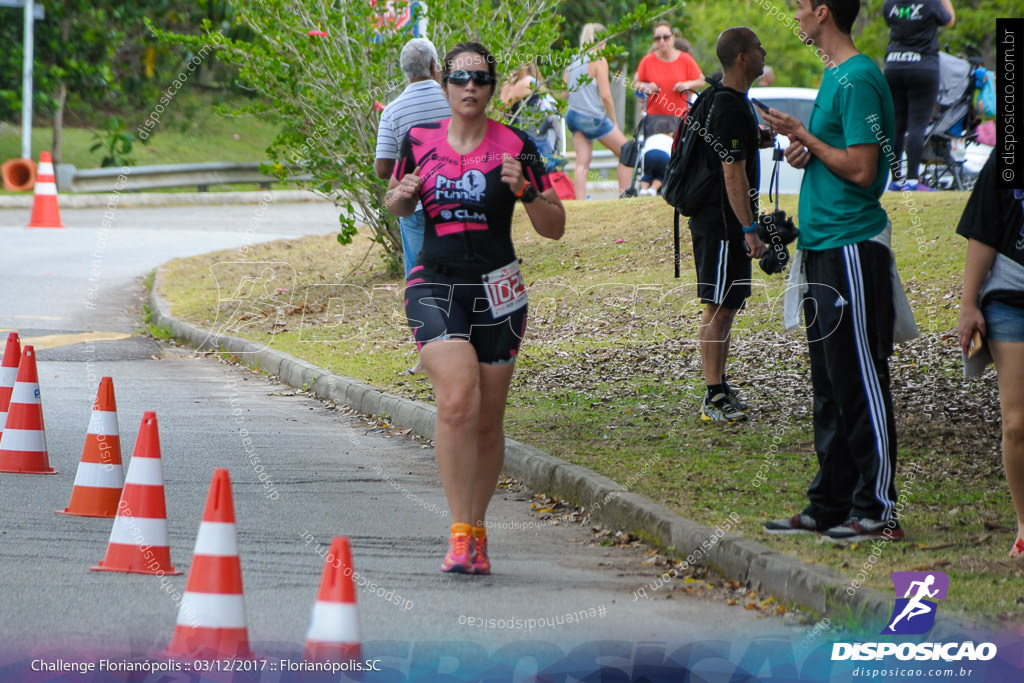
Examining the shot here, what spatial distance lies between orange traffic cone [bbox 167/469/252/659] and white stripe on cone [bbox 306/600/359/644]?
1.59 ft

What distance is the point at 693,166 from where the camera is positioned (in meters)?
7.93

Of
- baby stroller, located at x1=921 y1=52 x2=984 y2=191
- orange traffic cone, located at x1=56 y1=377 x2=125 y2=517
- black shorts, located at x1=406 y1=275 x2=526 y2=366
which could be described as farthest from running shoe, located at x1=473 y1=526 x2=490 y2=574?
baby stroller, located at x1=921 y1=52 x2=984 y2=191

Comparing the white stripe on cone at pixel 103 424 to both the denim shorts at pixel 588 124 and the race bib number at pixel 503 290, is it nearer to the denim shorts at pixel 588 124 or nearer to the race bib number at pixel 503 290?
the race bib number at pixel 503 290

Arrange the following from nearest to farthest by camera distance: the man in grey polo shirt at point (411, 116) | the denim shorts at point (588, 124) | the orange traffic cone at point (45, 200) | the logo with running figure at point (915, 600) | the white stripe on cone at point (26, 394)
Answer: the logo with running figure at point (915, 600) < the white stripe on cone at point (26, 394) < the man in grey polo shirt at point (411, 116) < the denim shorts at point (588, 124) < the orange traffic cone at point (45, 200)

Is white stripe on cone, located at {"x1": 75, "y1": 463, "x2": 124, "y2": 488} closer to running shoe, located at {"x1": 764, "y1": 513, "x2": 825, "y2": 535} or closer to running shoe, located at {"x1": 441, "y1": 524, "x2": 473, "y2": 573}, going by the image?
running shoe, located at {"x1": 441, "y1": 524, "x2": 473, "y2": 573}

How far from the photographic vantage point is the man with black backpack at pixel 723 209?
7508 millimetres

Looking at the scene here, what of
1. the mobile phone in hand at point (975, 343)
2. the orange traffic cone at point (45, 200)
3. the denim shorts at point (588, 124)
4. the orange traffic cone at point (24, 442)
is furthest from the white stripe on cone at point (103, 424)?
the orange traffic cone at point (45, 200)

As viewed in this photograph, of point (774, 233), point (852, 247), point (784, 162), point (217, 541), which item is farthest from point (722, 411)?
point (784, 162)

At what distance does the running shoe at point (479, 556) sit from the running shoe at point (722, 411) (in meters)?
3.00

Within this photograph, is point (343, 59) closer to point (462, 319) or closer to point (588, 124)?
point (588, 124)

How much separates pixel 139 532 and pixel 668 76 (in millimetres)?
11729

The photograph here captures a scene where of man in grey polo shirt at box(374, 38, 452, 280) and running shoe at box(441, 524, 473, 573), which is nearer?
running shoe at box(441, 524, 473, 573)

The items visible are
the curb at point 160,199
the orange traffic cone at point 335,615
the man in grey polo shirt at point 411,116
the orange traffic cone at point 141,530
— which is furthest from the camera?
the curb at point 160,199

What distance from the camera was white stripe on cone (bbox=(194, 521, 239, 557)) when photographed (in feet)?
13.8
